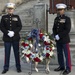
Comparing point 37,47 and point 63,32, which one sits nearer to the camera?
point 63,32

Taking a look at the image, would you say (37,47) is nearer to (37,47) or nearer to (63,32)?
(37,47)

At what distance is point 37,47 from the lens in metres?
7.88

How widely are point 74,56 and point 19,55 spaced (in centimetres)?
162

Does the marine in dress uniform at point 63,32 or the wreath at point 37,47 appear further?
the wreath at point 37,47

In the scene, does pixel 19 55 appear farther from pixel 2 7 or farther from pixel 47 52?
pixel 2 7

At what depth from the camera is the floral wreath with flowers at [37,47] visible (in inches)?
306

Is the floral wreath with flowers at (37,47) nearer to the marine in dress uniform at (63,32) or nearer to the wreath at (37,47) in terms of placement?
the wreath at (37,47)

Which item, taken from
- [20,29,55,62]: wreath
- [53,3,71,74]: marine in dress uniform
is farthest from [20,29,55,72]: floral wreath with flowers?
[53,3,71,74]: marine in dress uniform

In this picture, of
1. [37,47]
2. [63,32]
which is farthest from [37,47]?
[63,32]

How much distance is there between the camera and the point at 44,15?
351 inches

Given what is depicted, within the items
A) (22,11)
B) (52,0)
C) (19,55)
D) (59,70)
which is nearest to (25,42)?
(19,55)

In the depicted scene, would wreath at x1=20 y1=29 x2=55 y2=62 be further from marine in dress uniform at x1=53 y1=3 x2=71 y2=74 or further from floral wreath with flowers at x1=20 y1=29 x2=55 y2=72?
marine in dress uniform at x1=53 y1=3 x2=71 y2=74

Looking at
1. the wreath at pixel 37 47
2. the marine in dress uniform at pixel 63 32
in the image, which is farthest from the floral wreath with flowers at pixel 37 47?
the marine in dress uniform at pixel 63 32

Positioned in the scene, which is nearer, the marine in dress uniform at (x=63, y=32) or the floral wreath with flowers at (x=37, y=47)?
the marine in dress uniform at (x=63, y=32)
